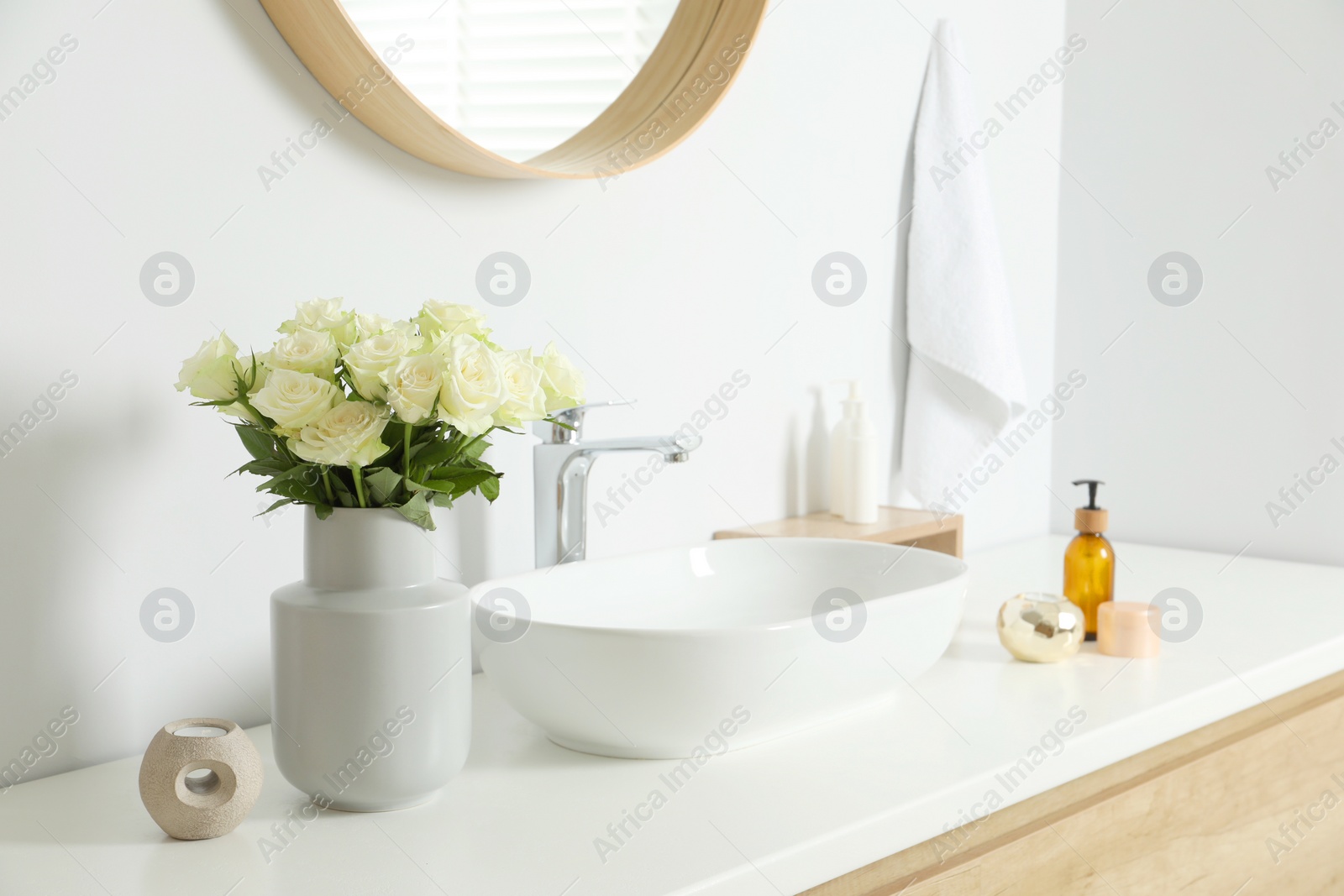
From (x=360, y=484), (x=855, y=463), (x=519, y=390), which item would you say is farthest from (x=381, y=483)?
(x=855, y=463)

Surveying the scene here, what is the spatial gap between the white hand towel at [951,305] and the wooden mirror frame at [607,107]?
43 centimetres

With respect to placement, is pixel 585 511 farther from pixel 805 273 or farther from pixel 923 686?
pixel 805 273

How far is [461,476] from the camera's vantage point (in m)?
0.80

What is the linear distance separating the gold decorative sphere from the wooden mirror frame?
0.61m

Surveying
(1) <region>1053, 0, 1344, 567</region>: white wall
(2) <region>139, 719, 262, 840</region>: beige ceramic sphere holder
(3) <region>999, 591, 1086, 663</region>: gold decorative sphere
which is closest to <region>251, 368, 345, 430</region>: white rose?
(2) <region>139, 719, 262, 840</region>: beige ceramic sphere holder

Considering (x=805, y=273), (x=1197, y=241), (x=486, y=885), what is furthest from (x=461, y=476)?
(x=1197, y=241)

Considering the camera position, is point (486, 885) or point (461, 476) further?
point (461, 476)

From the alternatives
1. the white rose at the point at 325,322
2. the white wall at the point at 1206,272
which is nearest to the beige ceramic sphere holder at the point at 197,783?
the white rose at the point at 325,322

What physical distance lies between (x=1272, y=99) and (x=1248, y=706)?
974mm

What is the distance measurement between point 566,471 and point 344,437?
405 millimetres

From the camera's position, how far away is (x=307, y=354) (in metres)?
0.75

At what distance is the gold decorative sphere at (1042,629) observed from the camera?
1.12m

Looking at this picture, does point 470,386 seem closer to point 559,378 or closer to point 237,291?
point 559,378

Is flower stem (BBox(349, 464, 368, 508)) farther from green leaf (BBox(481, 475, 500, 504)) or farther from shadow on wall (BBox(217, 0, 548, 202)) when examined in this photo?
shadow on wall (BBox(217, 0, 548, 202))
